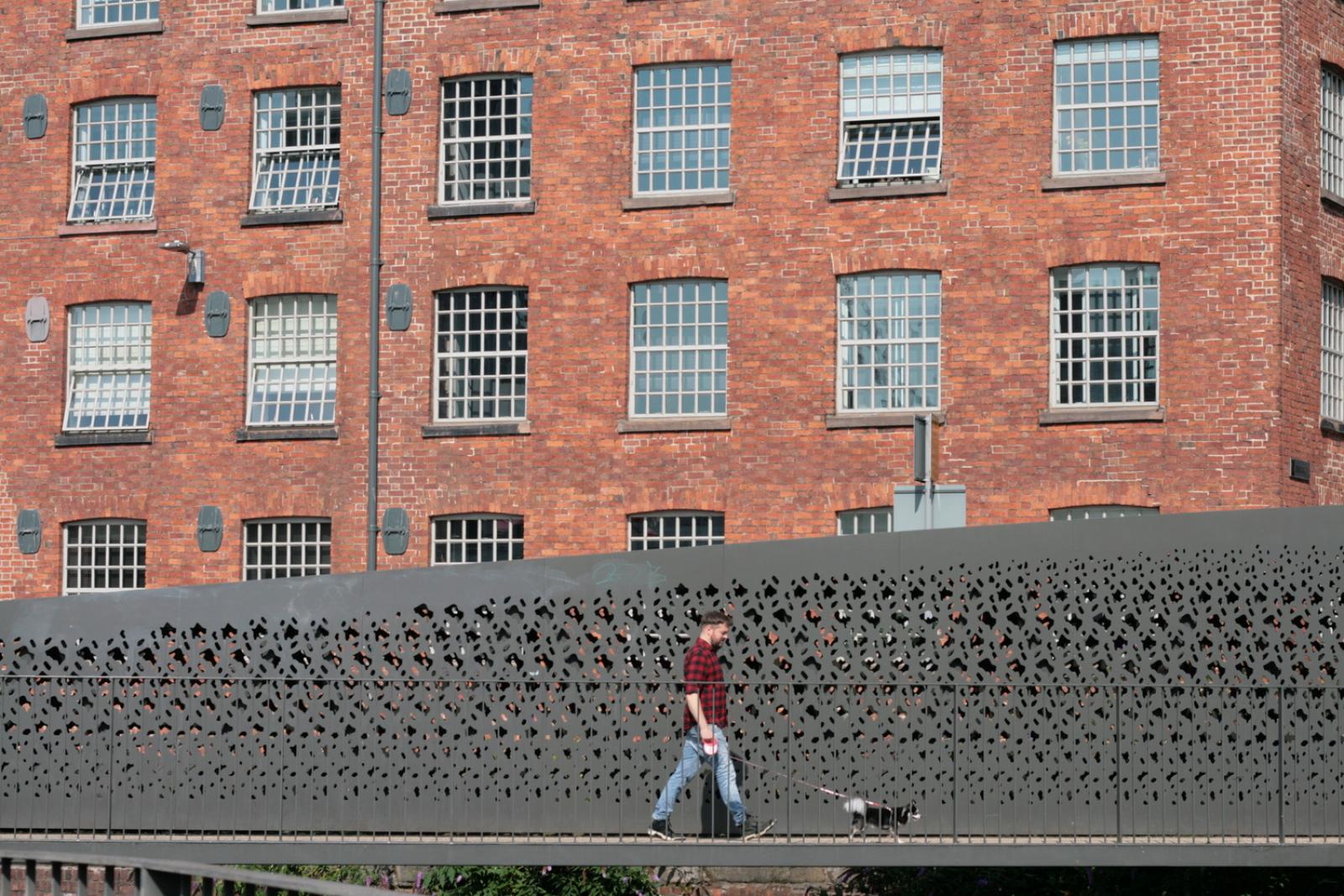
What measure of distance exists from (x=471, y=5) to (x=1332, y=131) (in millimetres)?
11692

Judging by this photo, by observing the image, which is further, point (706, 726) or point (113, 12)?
point (113, 12)

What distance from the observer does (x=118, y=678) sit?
60.9ft

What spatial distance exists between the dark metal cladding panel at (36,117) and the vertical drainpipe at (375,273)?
5.25 meters

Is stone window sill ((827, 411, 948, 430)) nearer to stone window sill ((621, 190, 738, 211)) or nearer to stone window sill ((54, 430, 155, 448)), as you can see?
stone window sill ((621, 190, 738, 211))

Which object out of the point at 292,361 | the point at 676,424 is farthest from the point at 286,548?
the point at 676,424

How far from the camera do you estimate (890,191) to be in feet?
93.2

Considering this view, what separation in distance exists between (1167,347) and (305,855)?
13974mm

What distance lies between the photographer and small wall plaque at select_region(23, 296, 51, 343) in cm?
3183

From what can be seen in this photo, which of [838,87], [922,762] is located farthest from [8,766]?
[838,87]

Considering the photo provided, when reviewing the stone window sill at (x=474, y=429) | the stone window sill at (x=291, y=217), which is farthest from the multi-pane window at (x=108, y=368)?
the stone window sill at (x=474, y=429)

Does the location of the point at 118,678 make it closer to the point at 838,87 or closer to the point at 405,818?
the point at 405,818

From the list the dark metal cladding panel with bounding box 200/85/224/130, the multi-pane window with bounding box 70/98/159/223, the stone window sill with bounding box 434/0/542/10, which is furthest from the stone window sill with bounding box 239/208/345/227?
the stone window sill with bounding box 434/0/542/10

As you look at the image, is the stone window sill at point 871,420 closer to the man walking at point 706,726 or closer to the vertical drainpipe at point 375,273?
the vertical drainpipe at point 375,273

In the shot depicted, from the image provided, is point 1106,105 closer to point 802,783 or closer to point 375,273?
point 375,273
